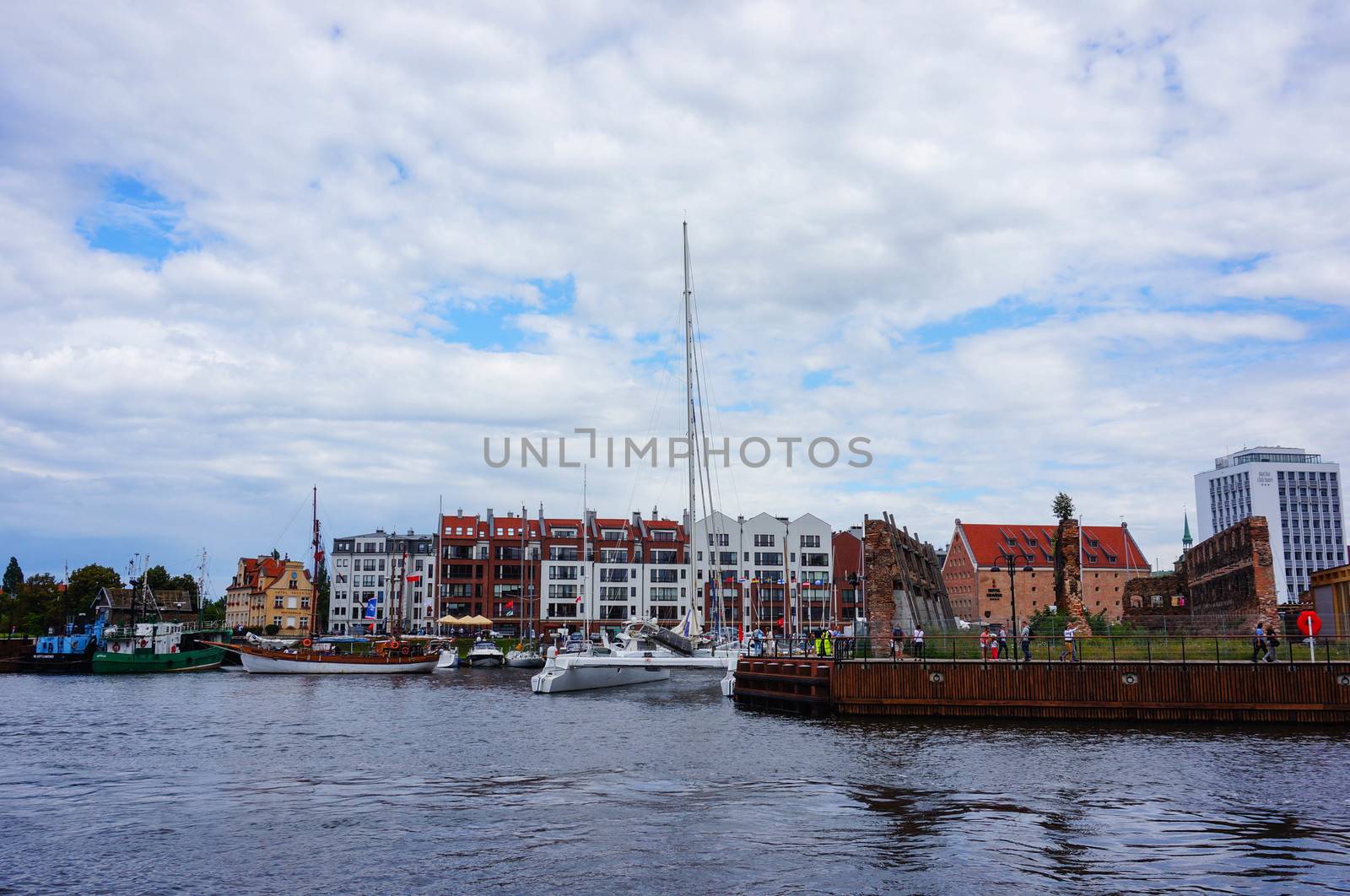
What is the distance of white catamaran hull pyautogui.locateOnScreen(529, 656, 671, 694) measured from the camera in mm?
65125

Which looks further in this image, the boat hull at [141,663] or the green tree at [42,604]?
the green tree at [42,604]

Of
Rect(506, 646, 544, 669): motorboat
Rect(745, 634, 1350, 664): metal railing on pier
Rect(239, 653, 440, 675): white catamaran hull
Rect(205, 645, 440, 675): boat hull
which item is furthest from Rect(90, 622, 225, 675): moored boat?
Rect(745, 634, 1350, 664): metal railing on pier

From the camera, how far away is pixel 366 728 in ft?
149

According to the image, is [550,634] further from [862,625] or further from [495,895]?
[495,895]

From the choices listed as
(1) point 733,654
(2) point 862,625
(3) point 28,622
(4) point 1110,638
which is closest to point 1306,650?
(4) point 1110,638

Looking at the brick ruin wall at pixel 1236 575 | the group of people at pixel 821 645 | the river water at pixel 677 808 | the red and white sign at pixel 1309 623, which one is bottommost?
the river water at pixel 677 808

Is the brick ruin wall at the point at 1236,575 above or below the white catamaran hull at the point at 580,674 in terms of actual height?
above

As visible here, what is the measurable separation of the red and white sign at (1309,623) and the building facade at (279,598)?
448 ft

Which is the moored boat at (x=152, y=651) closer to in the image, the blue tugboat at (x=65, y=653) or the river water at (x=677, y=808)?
the blue tugboat at (x=65, y=653)

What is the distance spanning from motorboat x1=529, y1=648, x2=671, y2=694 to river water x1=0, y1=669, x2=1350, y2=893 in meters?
18.2

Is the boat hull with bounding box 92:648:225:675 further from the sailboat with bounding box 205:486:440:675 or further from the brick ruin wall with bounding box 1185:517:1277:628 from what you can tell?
the brick ruin wall with bounding box 1185:517:1277:628

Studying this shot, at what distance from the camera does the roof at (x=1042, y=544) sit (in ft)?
527

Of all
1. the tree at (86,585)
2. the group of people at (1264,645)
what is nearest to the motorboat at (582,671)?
the group of people at (1264,645)

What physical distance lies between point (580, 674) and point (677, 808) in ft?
148
